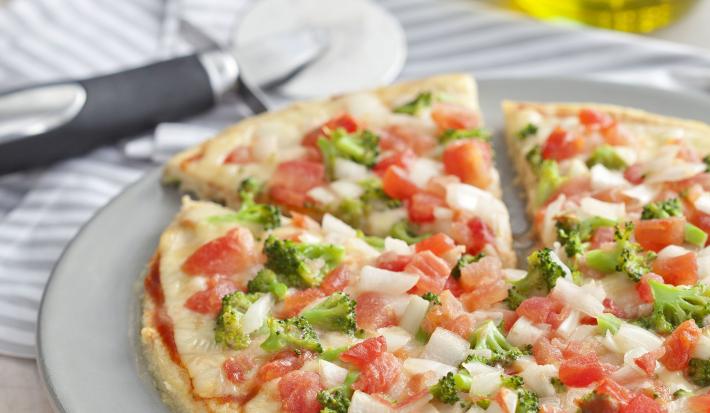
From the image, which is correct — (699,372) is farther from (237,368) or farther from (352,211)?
(352,211)

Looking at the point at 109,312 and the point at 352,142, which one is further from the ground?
the point at 352,142

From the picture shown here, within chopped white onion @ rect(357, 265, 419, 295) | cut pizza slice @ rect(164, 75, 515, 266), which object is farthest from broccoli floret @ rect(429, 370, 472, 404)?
cut pizza slice @ rect(164, 75, 515, 266)

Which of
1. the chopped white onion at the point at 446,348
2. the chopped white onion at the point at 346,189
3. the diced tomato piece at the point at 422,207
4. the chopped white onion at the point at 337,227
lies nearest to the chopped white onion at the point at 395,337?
the chopped white onion at the point at 446,348

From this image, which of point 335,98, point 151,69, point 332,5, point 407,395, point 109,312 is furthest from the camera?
point 332,5

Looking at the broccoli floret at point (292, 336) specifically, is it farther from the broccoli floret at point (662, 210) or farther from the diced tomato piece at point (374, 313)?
the broccoli floret at point (662, 210)

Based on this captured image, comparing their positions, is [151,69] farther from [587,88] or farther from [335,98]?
[587,88]

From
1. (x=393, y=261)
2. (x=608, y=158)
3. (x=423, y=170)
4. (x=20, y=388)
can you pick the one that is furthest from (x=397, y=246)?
(x=20, y=388)

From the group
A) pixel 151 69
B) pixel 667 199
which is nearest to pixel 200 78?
pixel 151 69

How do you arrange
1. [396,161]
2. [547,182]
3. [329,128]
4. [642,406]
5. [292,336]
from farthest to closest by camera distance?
[329,128] → [396,161] → [547,182] → [292,336] → [642,406]
